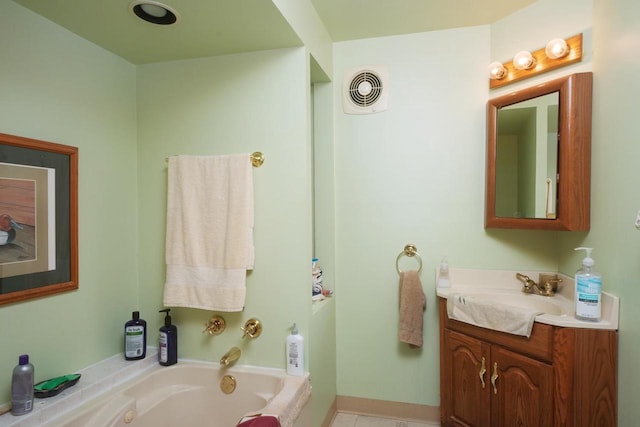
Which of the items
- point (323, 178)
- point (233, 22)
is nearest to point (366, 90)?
point (323, 178)

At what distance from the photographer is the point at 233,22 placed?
142 centimetres

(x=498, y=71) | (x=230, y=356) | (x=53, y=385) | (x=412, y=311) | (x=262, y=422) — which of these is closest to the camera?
(x=262, y=422)

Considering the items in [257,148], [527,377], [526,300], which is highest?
[257,148]

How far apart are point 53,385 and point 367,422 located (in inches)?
65.2

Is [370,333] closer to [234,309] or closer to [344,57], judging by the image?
[234,309]

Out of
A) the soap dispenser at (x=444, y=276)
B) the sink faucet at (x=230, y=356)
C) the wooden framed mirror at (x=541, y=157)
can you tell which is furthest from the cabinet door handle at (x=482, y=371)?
the sink faucet at (x=230, y=356)

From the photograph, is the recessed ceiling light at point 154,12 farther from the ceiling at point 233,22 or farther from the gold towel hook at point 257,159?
the gold towel hook at point 257,159

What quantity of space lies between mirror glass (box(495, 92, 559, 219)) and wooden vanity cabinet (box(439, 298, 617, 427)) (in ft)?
2.00

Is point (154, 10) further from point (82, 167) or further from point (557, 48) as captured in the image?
point (557, 48)

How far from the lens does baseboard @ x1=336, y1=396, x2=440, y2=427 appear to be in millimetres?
2102

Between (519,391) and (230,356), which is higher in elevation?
(230,356)

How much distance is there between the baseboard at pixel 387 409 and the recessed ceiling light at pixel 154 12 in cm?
220

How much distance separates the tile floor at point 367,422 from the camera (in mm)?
2078

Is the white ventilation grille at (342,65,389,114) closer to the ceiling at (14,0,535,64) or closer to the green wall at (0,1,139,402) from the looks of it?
the ceiling at (14,0,535,64)
